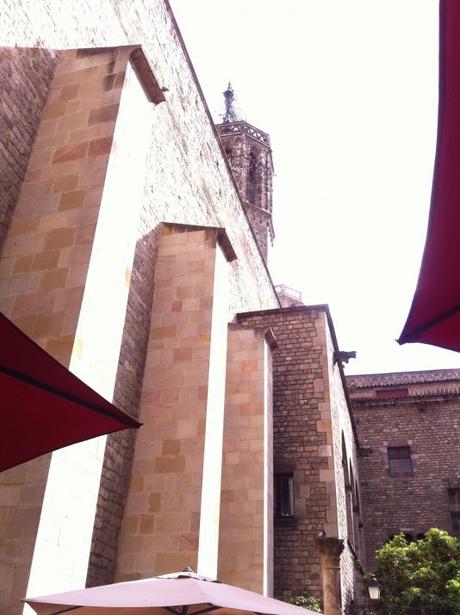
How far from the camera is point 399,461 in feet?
68.6

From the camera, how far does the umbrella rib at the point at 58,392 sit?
248cm

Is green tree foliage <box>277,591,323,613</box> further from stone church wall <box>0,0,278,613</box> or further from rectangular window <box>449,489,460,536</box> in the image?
rectangular window <box>449,489,460,536</box>

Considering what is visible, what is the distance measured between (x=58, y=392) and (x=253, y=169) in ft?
92.1

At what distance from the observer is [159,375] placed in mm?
7691

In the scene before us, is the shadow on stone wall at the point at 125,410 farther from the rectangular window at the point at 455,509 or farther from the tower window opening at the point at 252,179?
the tower window opening at the point at 252,179

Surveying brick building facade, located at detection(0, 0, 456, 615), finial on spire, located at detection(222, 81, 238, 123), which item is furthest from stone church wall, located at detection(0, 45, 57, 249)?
finial on spire, located at detection(222, 81, 238, 123)

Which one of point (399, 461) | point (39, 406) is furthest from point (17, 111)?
point (399, 461)

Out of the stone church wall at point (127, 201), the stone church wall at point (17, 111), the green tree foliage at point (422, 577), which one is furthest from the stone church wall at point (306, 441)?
the stone church wall at point (17, 111)

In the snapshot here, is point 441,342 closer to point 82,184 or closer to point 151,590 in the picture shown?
point 151,590

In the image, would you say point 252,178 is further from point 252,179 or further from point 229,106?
point 229,106

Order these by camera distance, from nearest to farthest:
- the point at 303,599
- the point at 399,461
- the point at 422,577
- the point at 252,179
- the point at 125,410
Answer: the point at 125,410 < the point at 303,599 < the point at 422,577 < the point at 399,461 < the point at 252,179

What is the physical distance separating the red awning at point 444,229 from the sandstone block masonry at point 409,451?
1845 centimetres

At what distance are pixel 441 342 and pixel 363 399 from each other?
1993 centimetres

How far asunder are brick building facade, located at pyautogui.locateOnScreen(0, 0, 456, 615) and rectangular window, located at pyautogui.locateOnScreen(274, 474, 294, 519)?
0.04 metres
